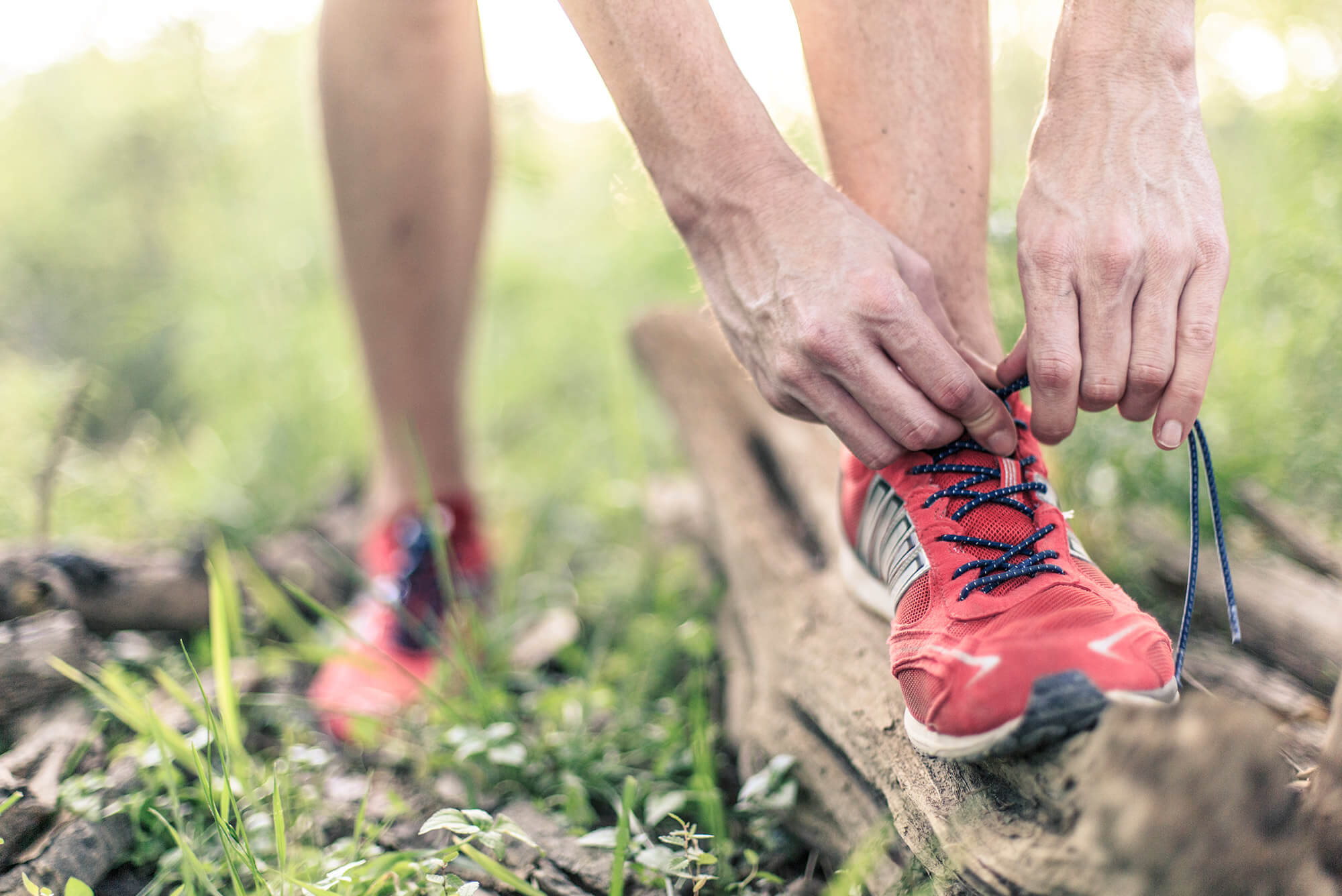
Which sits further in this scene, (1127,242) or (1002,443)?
(1002,443)

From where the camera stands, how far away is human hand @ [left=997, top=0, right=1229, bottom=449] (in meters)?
0.92

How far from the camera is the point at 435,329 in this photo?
6.05 feet

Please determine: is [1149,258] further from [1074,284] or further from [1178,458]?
[1178,458]

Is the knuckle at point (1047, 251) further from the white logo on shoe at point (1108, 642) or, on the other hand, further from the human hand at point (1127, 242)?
the white logo on shoe at point (1108, 642)

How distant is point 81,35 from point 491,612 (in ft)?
11.3

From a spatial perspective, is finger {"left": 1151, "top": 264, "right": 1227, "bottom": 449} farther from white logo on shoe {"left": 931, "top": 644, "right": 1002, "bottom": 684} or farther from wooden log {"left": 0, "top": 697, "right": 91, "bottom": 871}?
wooden log {"left": 0, "top": 697, "right": 91, "bottom": 871}

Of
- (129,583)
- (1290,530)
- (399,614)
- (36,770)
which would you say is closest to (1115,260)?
(1290,530)

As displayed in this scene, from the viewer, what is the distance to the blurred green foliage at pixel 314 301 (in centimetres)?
193

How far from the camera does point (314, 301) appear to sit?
3574 mm

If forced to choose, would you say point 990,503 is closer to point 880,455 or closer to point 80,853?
point 880,455

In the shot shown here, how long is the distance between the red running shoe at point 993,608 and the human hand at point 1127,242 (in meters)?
0.12

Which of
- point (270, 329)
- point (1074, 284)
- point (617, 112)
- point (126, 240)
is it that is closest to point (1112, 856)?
point (1074, 284)

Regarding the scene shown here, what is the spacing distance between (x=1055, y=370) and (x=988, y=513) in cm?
19

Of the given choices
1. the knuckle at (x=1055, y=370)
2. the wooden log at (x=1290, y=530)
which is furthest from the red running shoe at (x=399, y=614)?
the wooden log at (x=1290, y=530)
